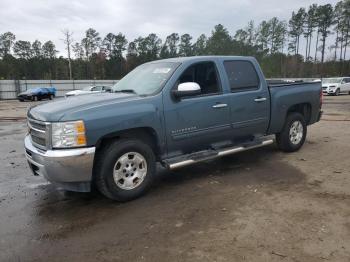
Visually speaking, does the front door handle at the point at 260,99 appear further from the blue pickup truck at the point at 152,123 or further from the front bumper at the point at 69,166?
the front bumper at the point at 69,166

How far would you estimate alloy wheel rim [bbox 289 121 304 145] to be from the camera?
7211 mm

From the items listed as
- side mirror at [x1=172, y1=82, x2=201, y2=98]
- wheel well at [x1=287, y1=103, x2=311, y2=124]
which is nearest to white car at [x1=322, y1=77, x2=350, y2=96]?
wheel well at [x1=287, y1=103, x2=311, y2=124]

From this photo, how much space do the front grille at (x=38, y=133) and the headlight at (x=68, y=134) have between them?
18 centimetres

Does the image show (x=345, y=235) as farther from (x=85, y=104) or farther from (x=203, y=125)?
(x=85, y=104)

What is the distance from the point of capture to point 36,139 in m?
4.72

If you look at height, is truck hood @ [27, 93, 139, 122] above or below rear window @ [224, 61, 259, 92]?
below

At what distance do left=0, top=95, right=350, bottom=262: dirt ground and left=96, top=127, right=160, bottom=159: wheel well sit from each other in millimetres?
695

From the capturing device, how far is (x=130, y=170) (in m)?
4.78

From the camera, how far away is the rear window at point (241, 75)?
5.97 m

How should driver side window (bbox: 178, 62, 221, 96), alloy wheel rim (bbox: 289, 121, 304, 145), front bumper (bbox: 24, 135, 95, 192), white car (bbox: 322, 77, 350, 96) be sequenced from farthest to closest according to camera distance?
white car (bbox: 322, 77, 350, 96), alloy wheel rim (bbox: 289, 121, 304, 145), driver side window (bbox: 178, 62, 221, 96), front bumper (bbox: 24, 135, 95, 192)

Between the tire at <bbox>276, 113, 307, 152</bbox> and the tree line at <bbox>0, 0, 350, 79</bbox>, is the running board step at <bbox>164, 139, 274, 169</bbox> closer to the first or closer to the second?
the tire at <bbox>276, 113, 307, 152</bbox>

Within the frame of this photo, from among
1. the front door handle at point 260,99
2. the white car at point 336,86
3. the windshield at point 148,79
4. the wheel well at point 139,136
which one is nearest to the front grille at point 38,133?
the wheel well at point 139,136

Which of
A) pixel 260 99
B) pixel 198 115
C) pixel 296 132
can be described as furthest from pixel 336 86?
pixel 198 115

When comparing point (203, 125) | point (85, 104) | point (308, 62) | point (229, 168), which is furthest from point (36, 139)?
point (308, 62)
